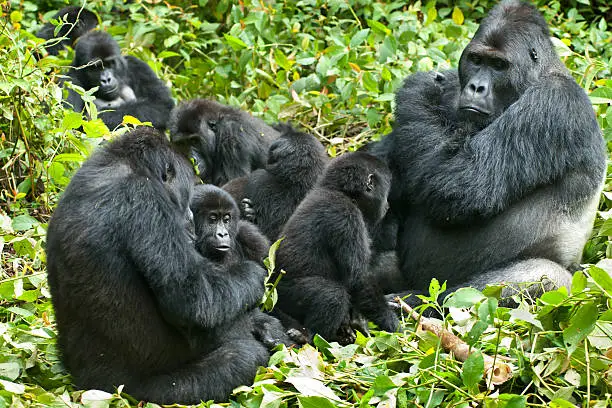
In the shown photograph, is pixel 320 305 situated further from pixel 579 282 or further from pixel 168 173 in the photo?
pixel 579 282

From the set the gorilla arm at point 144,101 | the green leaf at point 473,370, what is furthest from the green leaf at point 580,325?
the gorilla arm at point 144,101

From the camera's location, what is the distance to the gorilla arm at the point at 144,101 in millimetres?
7582

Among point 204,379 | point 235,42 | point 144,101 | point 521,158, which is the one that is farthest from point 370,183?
point 144,101

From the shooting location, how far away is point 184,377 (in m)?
4.07

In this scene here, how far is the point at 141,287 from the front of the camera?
3.93 metres

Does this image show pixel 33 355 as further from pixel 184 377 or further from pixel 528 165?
pixel 528 165

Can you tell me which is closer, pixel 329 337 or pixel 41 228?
pixel 329 337

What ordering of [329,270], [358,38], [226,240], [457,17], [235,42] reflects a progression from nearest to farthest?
[226,240] < [329,270] < [358,38] < [235,42] < [457,17]

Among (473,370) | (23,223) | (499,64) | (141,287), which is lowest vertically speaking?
(23,223)

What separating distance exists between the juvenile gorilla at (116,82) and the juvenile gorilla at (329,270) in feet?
10.1

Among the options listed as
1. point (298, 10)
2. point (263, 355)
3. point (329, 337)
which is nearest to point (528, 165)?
point (329, 337)

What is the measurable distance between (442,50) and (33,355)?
4.15 metres

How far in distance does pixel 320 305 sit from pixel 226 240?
54cm

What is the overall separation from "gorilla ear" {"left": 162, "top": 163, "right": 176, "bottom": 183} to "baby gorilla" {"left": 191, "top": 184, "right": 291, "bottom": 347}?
49 cm
